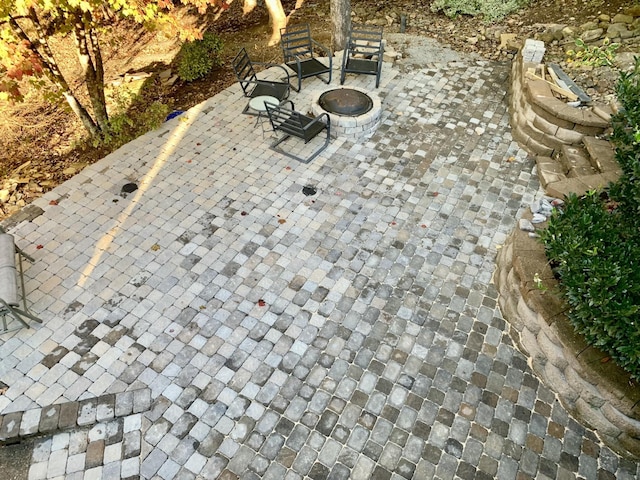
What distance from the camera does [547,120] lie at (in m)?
7.62

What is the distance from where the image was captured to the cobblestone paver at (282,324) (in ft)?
15.0

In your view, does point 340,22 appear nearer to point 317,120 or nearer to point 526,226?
point 317,120

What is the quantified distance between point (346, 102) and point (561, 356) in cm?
574

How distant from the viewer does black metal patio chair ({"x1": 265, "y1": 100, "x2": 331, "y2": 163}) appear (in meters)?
7.52

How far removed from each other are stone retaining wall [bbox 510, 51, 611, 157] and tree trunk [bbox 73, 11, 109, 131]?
24.9ft

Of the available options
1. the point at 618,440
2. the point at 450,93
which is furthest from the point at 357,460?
the point at 450,93

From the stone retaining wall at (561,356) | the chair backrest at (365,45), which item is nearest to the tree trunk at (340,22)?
the chair backrest at (365,45)

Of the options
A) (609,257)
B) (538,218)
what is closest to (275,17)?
(538,218)

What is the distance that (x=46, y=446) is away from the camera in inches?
182

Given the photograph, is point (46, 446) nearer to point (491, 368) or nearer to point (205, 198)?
point (205, 198)

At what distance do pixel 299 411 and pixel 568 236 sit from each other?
336cm

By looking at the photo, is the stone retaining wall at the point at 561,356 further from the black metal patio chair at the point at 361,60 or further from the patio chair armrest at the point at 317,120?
the black metal patio chair at the point at 361,60

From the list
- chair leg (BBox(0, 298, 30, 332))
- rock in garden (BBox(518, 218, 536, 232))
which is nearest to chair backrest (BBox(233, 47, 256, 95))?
chair leg (BBox(0, 298, 30, 332))

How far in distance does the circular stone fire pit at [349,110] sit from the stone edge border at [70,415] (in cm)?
551
